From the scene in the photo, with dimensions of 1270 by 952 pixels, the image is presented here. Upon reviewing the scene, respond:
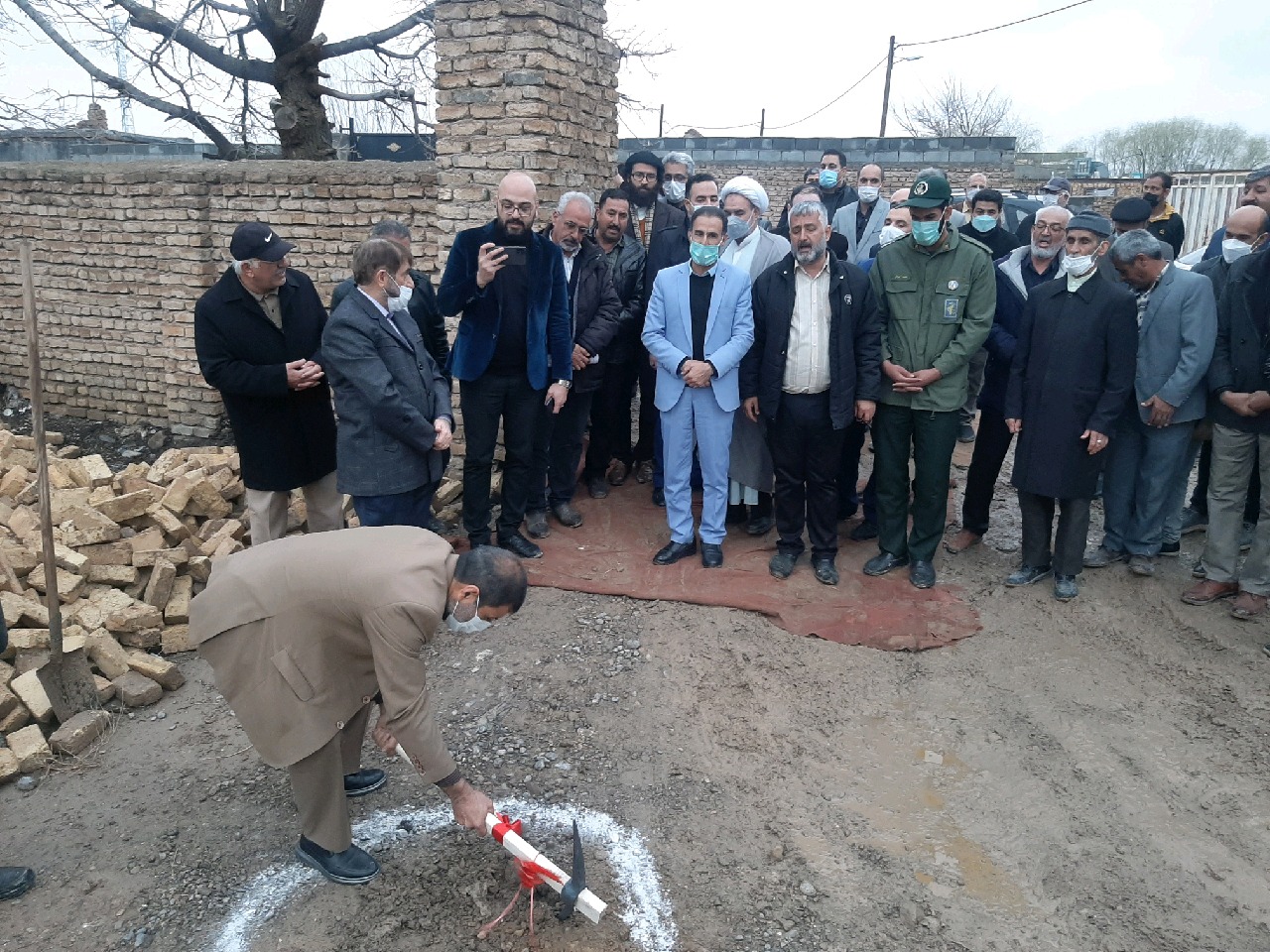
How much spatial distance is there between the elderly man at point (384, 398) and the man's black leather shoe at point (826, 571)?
2.26 m

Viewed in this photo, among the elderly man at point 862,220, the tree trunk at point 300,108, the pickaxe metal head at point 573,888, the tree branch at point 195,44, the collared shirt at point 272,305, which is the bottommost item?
the pickaxe metal head at point 573,888

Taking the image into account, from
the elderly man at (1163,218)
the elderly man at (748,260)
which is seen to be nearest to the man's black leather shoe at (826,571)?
the elderly man at (748,260)

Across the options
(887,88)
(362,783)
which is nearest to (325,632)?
(362,783)

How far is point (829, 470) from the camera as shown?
17.6 ft

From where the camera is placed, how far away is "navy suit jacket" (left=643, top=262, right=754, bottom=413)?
17.4ft

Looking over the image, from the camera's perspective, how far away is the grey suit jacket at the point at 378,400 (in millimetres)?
4297

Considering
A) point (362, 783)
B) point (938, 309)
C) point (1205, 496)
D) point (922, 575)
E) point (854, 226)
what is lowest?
point (362, 783)

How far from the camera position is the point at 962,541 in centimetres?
592

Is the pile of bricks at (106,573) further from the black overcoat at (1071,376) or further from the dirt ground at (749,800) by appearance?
the black overcoat at (1071,376)

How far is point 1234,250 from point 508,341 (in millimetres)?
4317

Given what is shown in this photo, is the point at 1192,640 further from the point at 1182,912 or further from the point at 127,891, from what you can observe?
the point at 127,891

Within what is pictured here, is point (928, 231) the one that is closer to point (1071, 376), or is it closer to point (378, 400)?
point (1071, 376)

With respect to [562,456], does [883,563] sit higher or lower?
lower

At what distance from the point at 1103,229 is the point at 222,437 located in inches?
272
